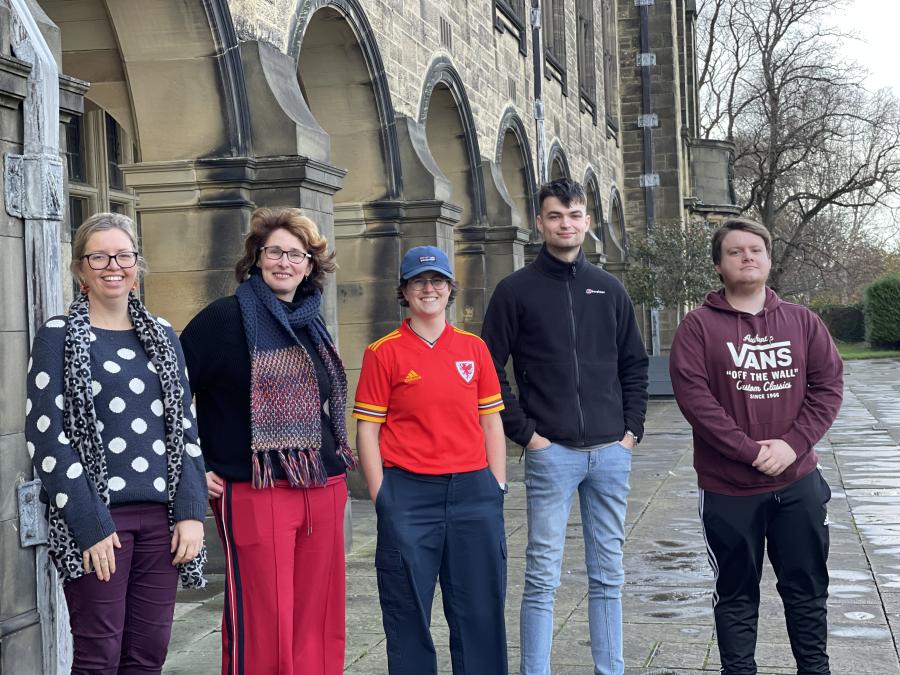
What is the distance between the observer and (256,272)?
13.3 feet

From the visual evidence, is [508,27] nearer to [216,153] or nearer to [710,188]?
[216,153]

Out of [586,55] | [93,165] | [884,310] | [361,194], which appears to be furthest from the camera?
[884,310]

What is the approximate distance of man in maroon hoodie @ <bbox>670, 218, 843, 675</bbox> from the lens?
426 centimetres

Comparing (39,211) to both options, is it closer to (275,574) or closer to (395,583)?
(275,574)

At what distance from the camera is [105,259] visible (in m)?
3.60

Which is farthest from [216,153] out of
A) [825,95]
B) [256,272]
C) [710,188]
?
[825,95]

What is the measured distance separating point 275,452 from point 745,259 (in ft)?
5.82

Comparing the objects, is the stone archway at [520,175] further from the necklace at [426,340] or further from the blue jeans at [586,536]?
the necklace at [426,340]

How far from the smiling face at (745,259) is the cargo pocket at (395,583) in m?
1.53

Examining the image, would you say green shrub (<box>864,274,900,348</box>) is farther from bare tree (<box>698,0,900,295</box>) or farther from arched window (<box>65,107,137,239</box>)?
arched window (<box>65,107,137,239</box>)

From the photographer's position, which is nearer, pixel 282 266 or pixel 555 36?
pixel 282 266

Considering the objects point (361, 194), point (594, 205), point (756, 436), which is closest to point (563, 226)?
point (756, 436)

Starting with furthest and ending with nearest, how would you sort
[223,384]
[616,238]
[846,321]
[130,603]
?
[846,321] → [616,238] → [223,384] → [130,603]

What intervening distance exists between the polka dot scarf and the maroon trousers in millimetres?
65
